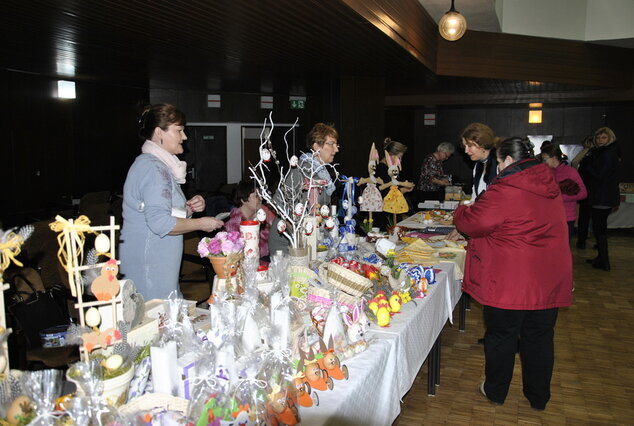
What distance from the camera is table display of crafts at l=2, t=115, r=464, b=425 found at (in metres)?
1.27

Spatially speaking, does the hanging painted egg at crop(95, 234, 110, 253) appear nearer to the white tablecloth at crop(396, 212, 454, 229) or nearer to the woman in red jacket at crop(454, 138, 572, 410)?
the woman in red jacket at crop(454, 138, 572, 410)

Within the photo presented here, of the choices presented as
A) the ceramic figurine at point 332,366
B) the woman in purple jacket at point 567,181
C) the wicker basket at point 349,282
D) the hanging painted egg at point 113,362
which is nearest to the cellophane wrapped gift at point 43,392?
the hanging painted egg at point 113,362

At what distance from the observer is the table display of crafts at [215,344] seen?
4.16 feet

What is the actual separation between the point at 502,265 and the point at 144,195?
184 centimetres

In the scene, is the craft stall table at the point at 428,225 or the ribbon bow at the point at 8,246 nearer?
Answer: the ribbon bow at the point at 8,246

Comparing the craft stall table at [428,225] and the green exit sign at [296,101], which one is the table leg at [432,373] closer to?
the craft stall table at [428,225]

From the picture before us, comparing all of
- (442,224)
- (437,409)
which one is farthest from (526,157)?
(442,224)

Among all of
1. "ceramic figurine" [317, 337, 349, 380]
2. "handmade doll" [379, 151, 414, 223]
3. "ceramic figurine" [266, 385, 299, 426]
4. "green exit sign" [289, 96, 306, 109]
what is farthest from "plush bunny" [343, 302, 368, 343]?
"green exit sign" [289, 96, 306, 109]

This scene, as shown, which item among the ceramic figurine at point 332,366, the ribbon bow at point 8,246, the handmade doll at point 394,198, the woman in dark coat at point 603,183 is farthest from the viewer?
the woman in dark coat at point 603,183

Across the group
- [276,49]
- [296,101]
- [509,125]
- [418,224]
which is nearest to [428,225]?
[418,224]

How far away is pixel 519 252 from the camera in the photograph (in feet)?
8.72

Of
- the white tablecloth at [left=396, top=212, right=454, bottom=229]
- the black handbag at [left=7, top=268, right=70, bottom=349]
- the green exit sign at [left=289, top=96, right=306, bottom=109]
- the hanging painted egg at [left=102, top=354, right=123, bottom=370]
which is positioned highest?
the green exit sign at [left=289, top=96, right=306, bottom=109]

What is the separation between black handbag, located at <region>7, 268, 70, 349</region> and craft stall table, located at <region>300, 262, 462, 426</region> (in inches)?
76.3

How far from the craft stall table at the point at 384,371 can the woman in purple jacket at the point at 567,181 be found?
11.3ft
